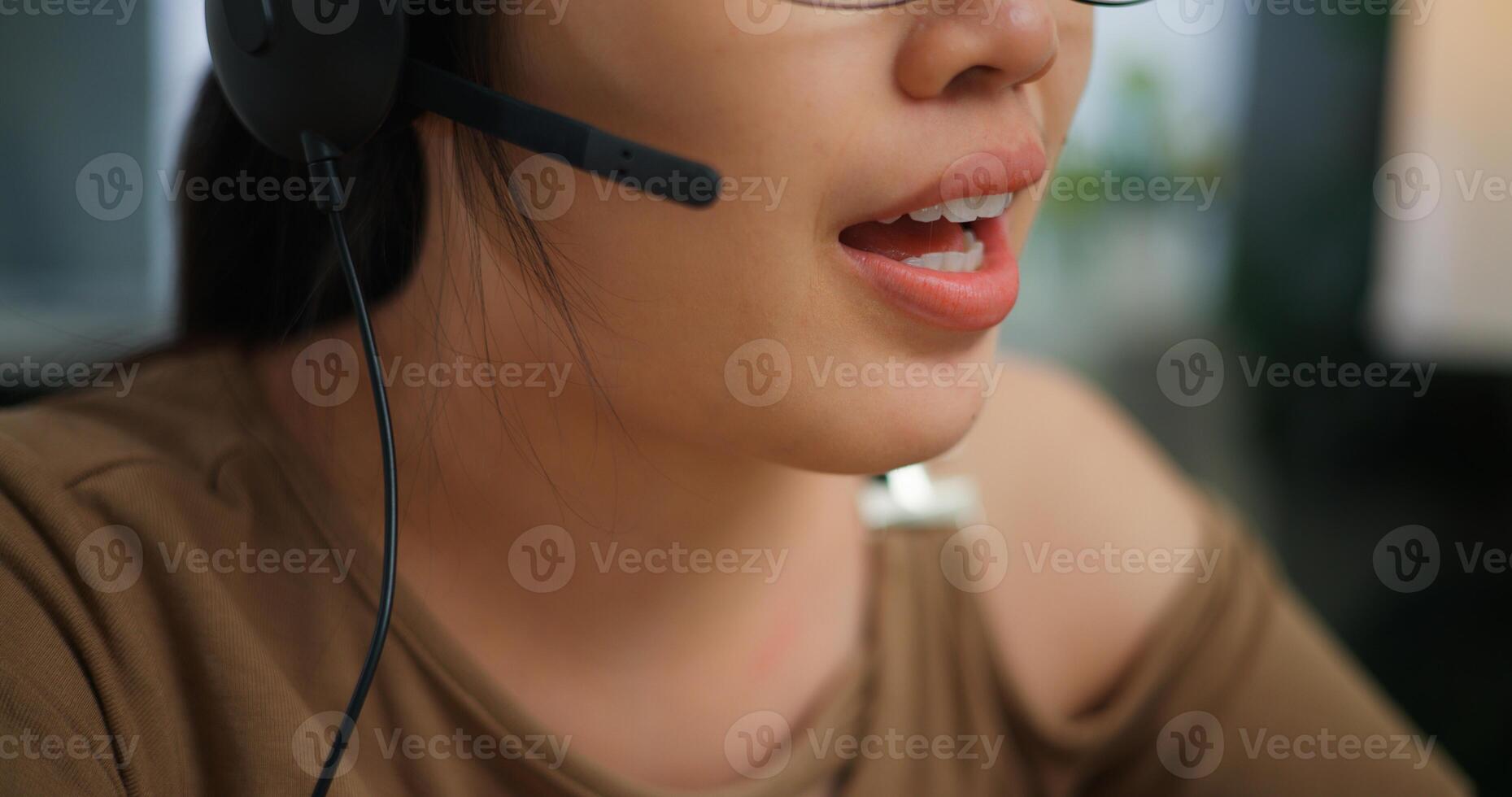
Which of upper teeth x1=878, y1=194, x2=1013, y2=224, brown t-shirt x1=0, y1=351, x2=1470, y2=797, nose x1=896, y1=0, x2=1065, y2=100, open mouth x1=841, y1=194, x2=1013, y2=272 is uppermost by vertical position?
nose x1=896, y1=0, x2=1065, y2=100

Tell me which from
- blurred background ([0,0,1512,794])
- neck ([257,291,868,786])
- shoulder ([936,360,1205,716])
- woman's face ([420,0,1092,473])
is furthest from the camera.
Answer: blurred background ([0,0,1512,794])

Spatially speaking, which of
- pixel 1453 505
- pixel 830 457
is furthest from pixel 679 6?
pixel 1453 505

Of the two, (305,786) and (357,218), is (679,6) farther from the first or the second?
(305,786)

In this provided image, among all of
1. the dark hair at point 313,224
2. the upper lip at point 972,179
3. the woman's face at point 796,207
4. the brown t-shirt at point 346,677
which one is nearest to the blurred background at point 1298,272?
the dark hair at point 313,224

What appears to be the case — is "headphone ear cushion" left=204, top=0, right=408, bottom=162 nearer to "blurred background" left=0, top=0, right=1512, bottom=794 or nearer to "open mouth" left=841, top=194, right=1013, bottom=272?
"open mouth" left=841, top=194, right=1013, bottom=272

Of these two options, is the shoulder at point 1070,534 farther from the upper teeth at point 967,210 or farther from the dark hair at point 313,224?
the dark hair at point 313,224

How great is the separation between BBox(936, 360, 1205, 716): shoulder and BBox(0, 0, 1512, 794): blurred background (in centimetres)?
85

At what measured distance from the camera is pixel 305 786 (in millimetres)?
536

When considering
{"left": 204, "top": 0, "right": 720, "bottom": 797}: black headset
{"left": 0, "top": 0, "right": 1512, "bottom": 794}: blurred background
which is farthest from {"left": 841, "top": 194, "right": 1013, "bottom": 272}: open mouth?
{"left": 0, "top": 0, "right": 1512, "bottom": 794}: blurred background

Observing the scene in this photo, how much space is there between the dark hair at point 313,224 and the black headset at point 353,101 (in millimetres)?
24

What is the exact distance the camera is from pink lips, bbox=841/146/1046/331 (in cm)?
52

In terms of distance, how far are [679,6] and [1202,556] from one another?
0.63m

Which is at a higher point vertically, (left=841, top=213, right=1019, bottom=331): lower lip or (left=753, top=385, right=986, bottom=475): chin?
(left=841, top=213, right=1019, bottom=331): lower lip

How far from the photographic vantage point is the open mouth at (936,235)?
55 cm
